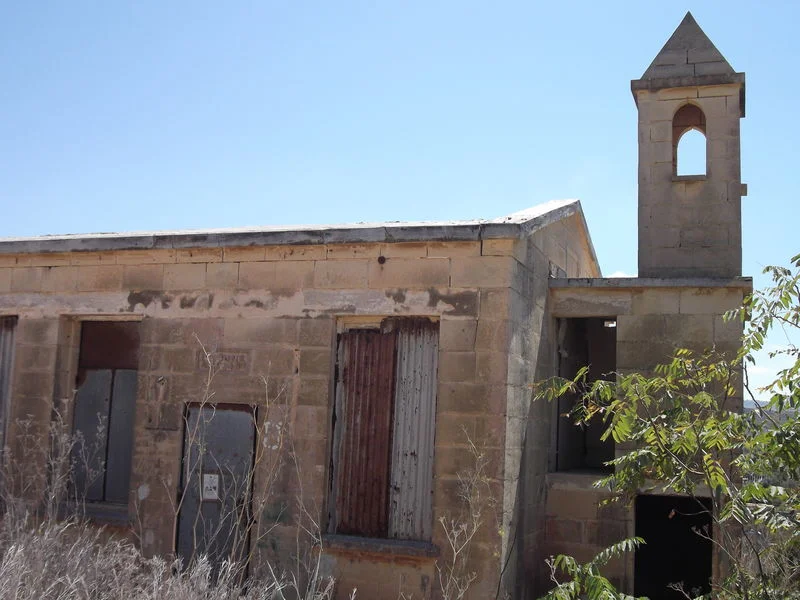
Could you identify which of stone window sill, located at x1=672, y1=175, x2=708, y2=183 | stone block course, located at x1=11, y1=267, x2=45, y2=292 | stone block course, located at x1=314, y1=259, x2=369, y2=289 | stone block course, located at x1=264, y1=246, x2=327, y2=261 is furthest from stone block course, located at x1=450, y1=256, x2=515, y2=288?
stone block course, located at x1=11, y1=267, x2=45, y2=292

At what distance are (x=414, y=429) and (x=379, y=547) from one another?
1132 mm

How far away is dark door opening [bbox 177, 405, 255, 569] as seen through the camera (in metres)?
8.43

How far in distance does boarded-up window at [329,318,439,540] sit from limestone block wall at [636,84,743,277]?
371 cm

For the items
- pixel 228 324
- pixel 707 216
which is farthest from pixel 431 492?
pixel 707 216

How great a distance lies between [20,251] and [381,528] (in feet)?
17.0

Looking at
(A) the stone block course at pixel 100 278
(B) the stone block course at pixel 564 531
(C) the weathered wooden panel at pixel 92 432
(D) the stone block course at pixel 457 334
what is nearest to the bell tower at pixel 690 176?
(B) the stone block course at pixel 564 531

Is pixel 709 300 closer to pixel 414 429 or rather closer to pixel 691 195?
pixel 691 195

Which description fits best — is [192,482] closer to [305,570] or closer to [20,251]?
[305,570]

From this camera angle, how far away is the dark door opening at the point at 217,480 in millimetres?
8430

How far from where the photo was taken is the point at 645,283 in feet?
Answer: 30.1

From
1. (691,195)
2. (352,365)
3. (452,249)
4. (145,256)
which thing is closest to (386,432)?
(352,365)

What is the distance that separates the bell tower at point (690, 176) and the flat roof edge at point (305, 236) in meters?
1.24

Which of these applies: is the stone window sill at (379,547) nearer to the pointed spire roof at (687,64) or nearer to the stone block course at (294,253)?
the stone block course at (294,253)

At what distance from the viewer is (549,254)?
9555mm
